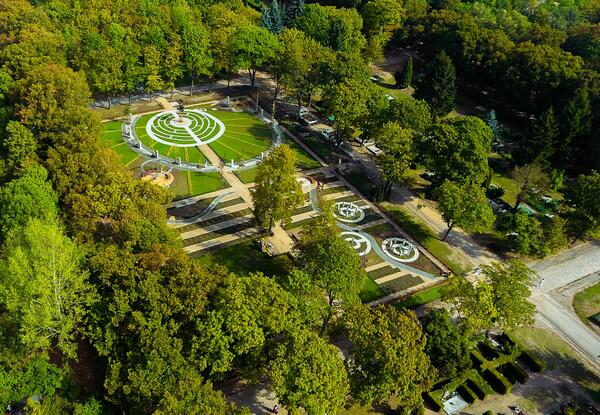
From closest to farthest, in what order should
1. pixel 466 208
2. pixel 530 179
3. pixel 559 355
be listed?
pixel 559 355
pixel 466 208
pixel 530 179

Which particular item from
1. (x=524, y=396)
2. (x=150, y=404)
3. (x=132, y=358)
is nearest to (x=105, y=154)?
(x=132, y=358)

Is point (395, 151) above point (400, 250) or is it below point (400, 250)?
above

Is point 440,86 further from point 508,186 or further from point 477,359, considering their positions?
point 477,359

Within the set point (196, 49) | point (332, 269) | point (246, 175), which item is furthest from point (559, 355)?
point (196, 49)

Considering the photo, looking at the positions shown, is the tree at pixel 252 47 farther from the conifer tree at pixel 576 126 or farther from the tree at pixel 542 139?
the conifer tree at pixel 576 126

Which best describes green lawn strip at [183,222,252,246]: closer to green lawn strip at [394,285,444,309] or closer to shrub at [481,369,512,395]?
green lawn strip at [394,285,444,309]

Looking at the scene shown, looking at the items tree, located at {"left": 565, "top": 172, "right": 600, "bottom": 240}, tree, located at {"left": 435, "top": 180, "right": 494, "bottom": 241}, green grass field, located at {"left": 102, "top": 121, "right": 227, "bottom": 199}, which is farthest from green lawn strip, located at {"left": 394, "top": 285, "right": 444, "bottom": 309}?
green grass field, located at {"left": 102, "top": 121, "right": 227, "bottom": 199}

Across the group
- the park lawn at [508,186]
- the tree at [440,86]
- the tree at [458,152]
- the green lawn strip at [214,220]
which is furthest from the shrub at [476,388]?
the tree at [440,86]
